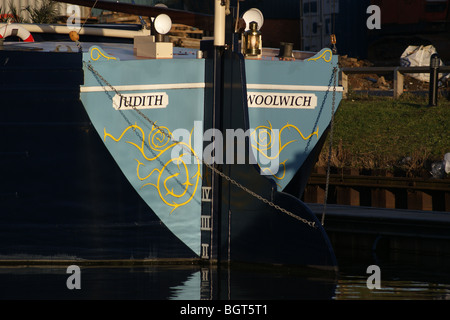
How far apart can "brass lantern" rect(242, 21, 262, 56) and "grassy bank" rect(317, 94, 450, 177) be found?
4.54 metres

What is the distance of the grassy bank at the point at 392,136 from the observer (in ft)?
51.0

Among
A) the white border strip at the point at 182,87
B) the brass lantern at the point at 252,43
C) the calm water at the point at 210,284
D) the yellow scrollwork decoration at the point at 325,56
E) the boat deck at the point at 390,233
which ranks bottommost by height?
the calm water at the point at 210,284

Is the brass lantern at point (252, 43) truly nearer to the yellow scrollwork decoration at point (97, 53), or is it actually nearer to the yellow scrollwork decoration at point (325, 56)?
the yellow scrollwork decoration at point (325, 56)

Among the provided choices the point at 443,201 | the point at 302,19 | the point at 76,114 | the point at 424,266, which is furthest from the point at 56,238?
the point at 302,19

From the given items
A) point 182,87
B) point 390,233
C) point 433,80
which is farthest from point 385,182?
point 182,87

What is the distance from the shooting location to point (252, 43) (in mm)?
11797

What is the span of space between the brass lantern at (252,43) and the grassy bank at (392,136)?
14.9 feet

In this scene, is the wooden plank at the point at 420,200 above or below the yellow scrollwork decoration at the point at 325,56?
below

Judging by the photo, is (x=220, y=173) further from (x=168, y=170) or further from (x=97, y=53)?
(x=97, y=53)

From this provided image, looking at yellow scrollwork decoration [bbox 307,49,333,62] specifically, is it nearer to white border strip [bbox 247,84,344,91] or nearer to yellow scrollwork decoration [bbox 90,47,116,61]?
white border strip [bbox 247,84,344,91]

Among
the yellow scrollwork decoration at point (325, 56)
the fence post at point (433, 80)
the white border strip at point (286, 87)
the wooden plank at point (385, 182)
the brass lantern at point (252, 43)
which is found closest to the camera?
the white border strip at point (286, 87)

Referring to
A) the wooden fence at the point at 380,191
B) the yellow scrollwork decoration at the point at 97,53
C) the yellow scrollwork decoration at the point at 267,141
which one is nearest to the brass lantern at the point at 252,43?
the yellow scrollwork decoration at the point at 267,141
